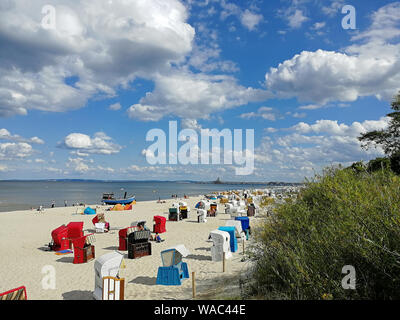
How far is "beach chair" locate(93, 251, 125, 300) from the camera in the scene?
6934 millimetres

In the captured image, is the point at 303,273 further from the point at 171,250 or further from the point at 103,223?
the point at 103,223

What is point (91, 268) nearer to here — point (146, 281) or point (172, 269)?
point (146, 281)

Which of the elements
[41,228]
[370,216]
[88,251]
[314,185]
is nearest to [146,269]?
[88,251]

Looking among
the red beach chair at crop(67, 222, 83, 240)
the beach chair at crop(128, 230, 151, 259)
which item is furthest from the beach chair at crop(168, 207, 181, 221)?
the beach chair at crop(128, 230, 151, 259)

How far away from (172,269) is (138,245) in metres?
3.86

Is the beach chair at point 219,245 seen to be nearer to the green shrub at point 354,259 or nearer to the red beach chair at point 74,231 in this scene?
the green shrub at point 354,259

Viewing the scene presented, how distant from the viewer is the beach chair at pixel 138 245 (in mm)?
11797

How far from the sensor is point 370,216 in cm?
507

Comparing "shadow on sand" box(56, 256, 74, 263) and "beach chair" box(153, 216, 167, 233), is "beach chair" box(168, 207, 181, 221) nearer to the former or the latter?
"beach chair" box(153, 216, 167, 233)

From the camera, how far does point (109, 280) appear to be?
6.96 meters

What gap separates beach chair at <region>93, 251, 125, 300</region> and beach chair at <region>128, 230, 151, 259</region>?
4126 mm

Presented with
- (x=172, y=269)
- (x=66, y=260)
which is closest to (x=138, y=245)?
(x=66, y=260)

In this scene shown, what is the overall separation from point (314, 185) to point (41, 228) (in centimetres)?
1990

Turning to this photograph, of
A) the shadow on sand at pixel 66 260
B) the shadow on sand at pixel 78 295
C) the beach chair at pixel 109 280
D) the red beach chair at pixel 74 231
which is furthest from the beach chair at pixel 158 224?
the beach chair at pixel 109 280
